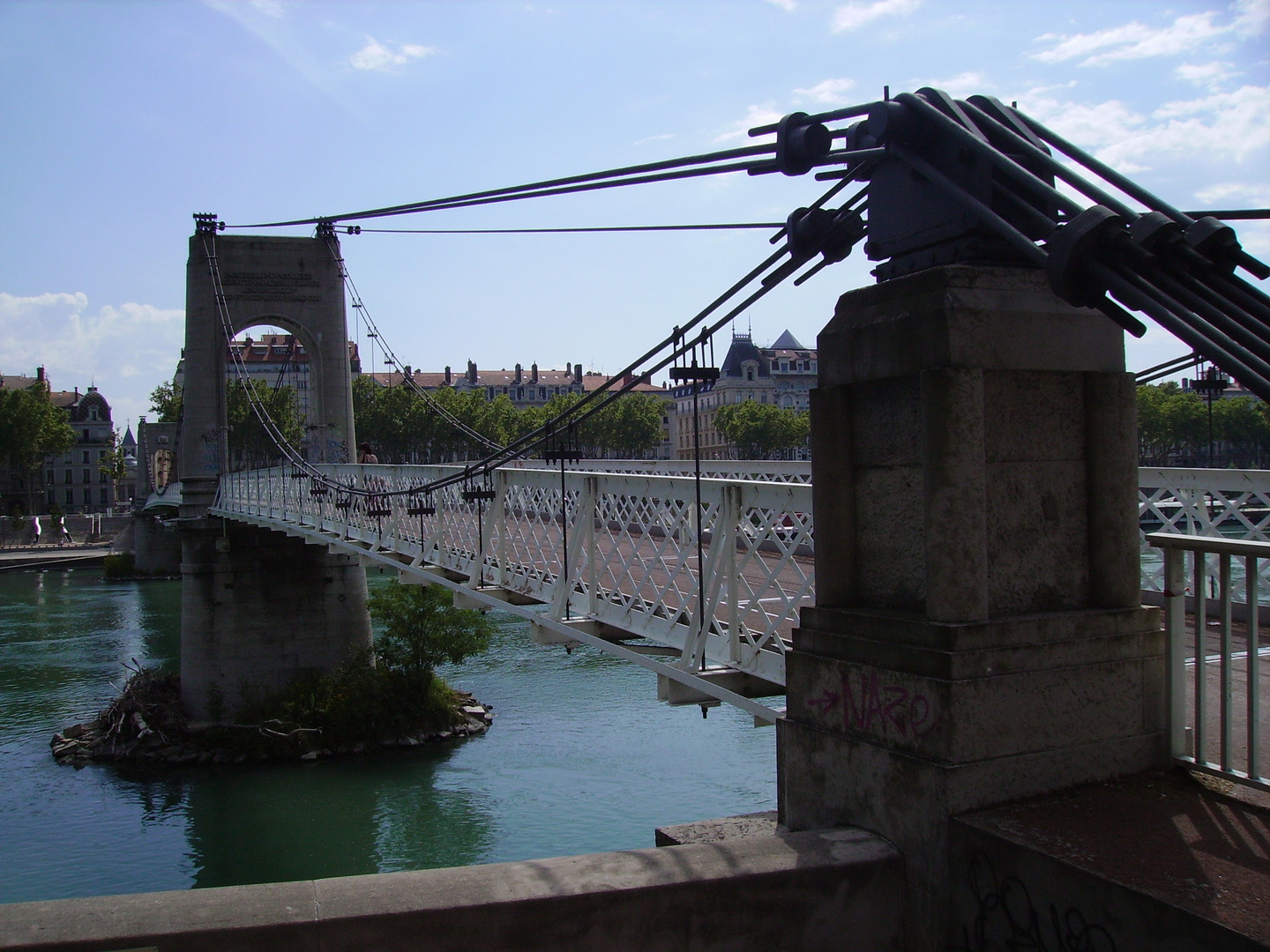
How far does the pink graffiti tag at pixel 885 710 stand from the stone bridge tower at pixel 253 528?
18.1m

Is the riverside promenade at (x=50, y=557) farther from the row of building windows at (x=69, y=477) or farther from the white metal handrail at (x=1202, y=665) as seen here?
the white metal handrail at (x=1202, y=665)

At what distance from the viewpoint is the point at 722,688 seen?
229 inches

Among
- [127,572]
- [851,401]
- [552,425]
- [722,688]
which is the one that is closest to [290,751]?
[552,425]

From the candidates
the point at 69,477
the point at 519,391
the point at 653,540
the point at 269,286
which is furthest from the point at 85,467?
the point at 653,540

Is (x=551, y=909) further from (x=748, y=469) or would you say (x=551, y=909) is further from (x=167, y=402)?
(x=167, y=402)

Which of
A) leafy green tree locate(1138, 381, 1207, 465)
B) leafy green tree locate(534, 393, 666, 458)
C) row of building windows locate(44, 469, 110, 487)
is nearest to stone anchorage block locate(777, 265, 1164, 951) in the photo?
leafy green tree locate(1138, 381, 1207, 465)

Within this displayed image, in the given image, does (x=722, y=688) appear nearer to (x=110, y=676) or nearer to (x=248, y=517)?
(x=248, y=517)

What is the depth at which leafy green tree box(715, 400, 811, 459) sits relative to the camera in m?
73.8

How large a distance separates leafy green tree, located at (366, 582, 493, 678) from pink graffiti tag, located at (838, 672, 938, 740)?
1777cm

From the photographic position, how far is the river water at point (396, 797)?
1405cm

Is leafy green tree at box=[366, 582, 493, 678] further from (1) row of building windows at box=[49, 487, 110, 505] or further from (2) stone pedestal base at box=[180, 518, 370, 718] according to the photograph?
(1) row of building windows at box=[49, 487, 110, 505]

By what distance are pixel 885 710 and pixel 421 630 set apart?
728 inches

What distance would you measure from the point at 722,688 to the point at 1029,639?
108 inches

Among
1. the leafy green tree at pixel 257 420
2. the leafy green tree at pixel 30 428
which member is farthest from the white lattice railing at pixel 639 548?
the leafy green tree at pixel 30 428
